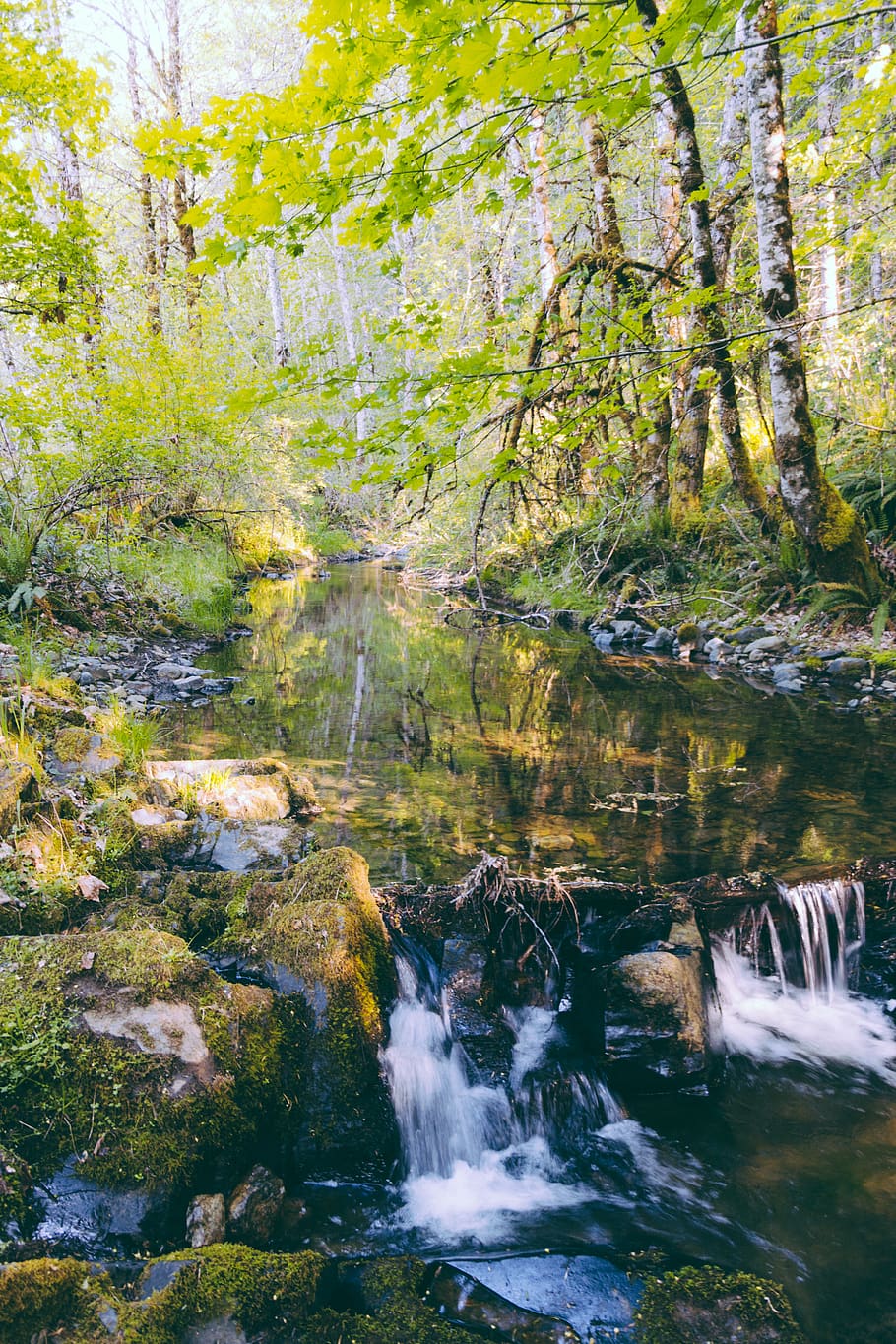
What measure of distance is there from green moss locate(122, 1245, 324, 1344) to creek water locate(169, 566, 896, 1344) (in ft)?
1.26

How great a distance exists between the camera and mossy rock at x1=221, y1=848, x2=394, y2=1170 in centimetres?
299

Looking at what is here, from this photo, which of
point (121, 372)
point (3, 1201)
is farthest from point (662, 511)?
point (3, 1201)

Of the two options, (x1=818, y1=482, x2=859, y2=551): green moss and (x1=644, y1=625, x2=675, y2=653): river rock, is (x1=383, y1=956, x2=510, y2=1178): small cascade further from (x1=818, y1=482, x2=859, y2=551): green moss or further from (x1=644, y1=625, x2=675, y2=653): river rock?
(x1=644, y1=625, x2=675, y2=653): river rock

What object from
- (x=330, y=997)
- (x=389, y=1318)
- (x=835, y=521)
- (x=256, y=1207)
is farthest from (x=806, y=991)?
(x=835, y=521)

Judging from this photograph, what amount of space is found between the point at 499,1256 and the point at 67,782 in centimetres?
359

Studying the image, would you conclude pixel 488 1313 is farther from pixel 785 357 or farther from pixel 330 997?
pixel 785 357

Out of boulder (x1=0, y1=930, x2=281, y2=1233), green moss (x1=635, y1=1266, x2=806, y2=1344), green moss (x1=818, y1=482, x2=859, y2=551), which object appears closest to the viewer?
green moss (x1=635, y1=1266, x2=806, y2=1344)

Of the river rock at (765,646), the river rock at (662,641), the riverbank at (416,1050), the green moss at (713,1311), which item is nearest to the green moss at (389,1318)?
the riverbank at (416,1050)

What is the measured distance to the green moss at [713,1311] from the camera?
236cm

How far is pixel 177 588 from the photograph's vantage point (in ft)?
40.1

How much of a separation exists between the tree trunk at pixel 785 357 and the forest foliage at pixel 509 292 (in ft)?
0.09

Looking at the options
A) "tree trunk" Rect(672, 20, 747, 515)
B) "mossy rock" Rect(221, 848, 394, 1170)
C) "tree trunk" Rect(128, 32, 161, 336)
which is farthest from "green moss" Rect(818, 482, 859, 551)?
"tree trunk" Rect(128, 32, 161, 336)

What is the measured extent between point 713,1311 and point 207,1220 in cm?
176

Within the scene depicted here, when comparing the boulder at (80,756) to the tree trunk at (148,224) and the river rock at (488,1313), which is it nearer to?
the river rock at (488,1313)
